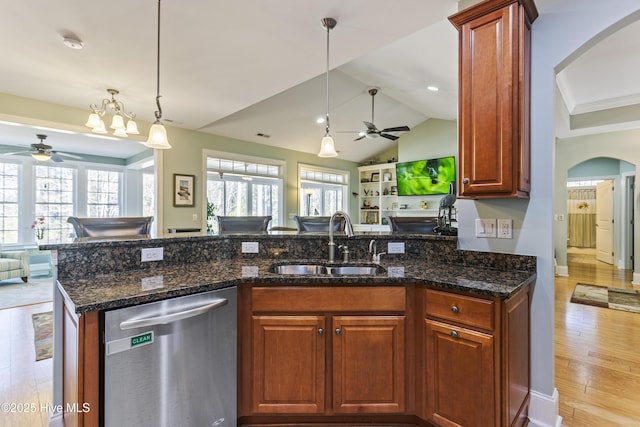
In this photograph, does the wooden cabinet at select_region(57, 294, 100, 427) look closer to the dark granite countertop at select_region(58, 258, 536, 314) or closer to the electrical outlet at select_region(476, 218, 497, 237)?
the dark granite countertop at select_region(58, 258, 536, 314)

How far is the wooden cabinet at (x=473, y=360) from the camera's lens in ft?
4.59

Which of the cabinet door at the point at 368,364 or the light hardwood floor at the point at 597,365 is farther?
the light hardwood floor at the point at 597,365

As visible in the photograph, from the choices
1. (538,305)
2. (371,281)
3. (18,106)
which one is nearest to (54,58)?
(18,106)

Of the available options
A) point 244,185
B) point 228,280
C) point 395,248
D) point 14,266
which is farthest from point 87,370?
point 14,266

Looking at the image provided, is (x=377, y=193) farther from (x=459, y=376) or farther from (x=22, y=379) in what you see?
(x=22, y=379)

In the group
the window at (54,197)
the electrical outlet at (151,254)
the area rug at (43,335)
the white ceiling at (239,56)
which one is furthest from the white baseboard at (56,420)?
the window at (54,197)

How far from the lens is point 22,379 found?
2.33m

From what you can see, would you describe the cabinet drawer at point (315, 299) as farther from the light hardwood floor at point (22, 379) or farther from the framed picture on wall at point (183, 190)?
the framed picture on wall at point (183, 190)

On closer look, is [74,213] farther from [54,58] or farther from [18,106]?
[54,58]

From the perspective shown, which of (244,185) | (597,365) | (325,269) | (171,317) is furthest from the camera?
(244,185)

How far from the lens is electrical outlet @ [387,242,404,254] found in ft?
7.40

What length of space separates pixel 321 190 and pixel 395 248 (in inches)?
224

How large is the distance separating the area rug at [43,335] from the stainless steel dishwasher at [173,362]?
87.1 inches

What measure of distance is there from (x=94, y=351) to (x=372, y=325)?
4.17 ft
